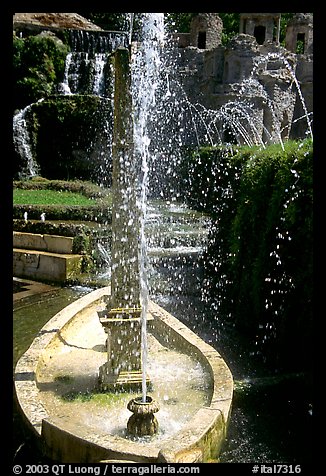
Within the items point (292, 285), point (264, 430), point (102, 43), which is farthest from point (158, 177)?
point (264, 430)

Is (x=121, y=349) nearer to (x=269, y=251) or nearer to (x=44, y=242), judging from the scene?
(x=269, y=251)

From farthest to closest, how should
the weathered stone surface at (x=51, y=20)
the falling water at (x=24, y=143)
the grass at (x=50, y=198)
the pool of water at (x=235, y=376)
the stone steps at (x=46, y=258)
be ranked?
the weathered stone surface at (x=51, y=20) → the falling water at (x=24, y=143) → the grass at (x=50, y=198) → the stone steps at (x=46, y=258) → the pool of water at (x=235, y=376)

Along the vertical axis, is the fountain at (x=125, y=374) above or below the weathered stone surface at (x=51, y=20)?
below

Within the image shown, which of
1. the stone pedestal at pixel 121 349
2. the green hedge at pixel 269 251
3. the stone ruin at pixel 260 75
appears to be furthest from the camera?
the stone ruin at pixel 260 75

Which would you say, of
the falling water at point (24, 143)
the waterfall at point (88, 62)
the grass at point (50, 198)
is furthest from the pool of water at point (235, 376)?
the waterfall at point (88, 62)

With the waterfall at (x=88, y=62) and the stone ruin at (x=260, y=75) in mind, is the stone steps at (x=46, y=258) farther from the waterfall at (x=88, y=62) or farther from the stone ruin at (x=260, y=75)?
the stone ruin at (x=260, y=75)

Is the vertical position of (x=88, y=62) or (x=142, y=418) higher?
(x=88, y=62)

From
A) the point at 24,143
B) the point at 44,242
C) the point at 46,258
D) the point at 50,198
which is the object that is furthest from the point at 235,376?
the point at 24,143

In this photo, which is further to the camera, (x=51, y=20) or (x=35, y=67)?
(x=51, y=20)

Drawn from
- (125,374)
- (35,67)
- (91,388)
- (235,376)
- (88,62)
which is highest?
(88,62)

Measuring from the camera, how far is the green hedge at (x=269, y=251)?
661 cm

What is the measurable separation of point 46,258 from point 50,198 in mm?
5746

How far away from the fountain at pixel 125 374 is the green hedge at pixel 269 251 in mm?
1353

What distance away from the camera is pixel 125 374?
5.38m
